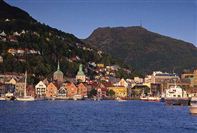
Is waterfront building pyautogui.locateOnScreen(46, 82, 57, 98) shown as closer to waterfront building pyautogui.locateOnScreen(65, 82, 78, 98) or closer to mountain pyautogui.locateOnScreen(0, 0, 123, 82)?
waterfront building pyautogui.locateOnScreen(65, 82, 78, 98)

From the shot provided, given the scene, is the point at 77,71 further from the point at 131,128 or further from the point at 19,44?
the point at 131,128

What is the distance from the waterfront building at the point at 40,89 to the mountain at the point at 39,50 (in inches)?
310

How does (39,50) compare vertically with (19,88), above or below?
above

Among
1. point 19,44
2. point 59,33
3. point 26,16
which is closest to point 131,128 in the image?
point 19,44

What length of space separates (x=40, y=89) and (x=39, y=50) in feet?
93.4

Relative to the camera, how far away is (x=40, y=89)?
11288 centimetres

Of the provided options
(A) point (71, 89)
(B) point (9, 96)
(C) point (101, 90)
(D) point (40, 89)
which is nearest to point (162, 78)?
(C) point (101, 90)

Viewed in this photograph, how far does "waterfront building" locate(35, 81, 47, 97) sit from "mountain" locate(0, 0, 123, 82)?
789cm

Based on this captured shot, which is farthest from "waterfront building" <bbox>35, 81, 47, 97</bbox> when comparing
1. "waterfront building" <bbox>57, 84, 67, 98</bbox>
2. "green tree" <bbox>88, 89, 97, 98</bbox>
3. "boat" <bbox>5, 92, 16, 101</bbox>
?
"green tree" <bbox>88, 89, 97, 98</bbox>

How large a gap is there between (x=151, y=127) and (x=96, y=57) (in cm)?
12365

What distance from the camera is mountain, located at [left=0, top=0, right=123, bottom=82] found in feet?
404

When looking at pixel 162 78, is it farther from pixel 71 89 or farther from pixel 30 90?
pixel 30 90

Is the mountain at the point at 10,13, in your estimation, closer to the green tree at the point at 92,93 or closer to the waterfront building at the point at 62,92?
the green tree at the point at 92,93

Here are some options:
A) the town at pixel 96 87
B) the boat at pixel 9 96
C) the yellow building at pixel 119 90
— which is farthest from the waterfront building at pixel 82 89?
the boat at pixel 9 96
